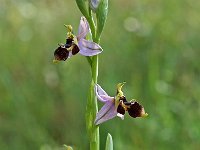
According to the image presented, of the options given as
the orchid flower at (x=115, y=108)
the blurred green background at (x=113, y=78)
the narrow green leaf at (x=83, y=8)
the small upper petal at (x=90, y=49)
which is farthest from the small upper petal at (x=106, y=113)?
the blurred green background at (x=113, y=78)

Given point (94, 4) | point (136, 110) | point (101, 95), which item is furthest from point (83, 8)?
point (136, 110)

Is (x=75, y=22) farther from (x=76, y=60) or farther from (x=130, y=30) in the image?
(x=130, y=30)

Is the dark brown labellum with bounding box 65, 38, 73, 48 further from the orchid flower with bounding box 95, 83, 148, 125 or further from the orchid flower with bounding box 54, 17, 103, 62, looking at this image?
the orchid flower with bounding box 95, 83, 148, 125

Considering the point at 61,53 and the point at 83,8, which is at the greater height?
the point at 83,8

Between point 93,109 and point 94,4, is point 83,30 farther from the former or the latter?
point 93,109

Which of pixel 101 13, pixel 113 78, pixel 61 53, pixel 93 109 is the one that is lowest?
pixel 113 78

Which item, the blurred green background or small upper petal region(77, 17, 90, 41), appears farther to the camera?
the blurred green background

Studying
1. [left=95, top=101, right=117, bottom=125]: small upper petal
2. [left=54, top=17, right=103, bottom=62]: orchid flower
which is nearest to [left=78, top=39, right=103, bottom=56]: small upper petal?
[left=54, top=17, right=103, bottom=62]: orchid flower
